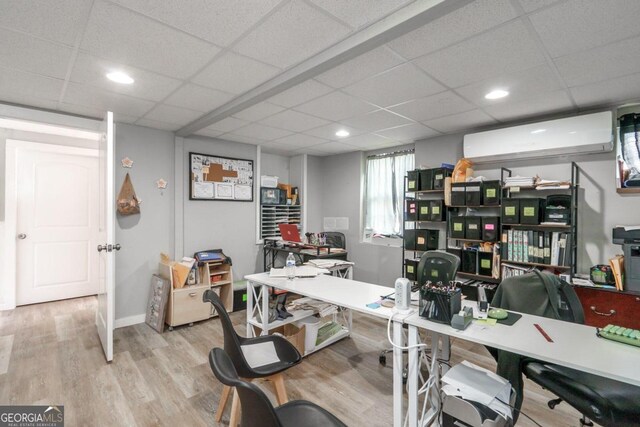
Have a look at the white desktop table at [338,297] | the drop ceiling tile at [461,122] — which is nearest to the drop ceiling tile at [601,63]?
the drop ceiling tile at [461,122]

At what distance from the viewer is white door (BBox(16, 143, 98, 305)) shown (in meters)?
4.21

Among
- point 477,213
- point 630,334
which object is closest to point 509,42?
point 630,334

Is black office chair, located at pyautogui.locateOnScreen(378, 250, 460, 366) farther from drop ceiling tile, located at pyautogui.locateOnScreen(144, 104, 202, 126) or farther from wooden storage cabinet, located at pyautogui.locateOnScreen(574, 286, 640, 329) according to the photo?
drop ceiling tile, located at pyautogui.locateOnScreen(144, 104, 202, 126)

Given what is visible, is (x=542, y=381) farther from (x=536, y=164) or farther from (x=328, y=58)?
(x=536, y=164)

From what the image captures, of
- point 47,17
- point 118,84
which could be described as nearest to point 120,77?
point 118,84

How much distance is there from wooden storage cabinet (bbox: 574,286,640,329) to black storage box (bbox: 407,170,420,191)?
196cm

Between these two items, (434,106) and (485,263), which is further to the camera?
(485,263)

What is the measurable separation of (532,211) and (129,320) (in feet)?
15.5

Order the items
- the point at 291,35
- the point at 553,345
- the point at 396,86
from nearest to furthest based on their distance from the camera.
A: 1. the point at 553,345
2. the point at 291,35
3. the point at 396,86

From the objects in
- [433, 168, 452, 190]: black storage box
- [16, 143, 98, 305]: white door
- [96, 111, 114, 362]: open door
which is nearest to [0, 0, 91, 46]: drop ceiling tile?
[96, 111, 114, 362]: open door

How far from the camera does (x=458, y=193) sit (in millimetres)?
3611

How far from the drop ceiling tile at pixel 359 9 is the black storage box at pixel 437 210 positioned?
2.65 metres

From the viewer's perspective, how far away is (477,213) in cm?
375

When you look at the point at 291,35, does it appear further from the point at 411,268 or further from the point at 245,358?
the point at 411,268
